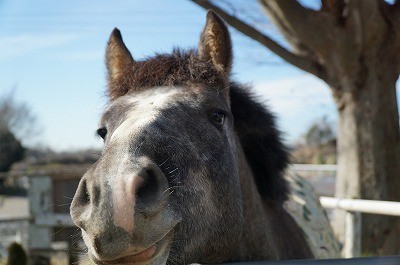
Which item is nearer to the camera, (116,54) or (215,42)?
(215,42)

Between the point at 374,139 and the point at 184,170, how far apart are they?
4875 millimetres

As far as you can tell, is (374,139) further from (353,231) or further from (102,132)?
(102,132)

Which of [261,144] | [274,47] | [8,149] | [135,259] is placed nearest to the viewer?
[135,259]

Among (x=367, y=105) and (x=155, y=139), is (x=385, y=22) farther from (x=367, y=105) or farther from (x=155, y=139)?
(x=155, y=139)

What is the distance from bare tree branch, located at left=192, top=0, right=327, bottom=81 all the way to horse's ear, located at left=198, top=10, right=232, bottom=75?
150 inches

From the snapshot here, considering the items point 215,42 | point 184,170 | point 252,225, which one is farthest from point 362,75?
→ point 184,170

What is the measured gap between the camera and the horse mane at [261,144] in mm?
3127

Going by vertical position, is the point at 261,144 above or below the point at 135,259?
above

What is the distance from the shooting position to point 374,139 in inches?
252

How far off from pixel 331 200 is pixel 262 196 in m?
1.88

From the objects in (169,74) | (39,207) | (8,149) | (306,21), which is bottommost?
(8,149)

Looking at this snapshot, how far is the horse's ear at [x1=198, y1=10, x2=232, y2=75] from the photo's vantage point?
2.80m

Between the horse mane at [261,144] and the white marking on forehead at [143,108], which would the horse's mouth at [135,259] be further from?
the horse mane at [261,144]

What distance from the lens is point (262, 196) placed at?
329 centimetres
